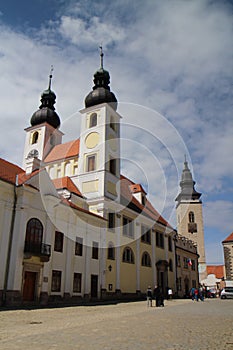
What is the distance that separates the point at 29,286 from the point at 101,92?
22.5 metres

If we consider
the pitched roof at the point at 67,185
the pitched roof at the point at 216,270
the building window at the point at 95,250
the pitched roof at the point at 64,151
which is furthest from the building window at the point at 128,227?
the pitched roof at the point at 216,270

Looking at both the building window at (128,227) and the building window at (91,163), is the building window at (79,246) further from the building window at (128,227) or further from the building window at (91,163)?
the building window at (91,163)

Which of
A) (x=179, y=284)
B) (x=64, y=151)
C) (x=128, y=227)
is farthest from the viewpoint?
(x=179, y=284)

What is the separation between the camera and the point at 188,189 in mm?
74938

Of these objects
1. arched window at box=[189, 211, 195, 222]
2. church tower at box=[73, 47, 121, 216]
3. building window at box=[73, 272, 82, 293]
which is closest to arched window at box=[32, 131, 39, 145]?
church tower at box=[73, 47, 121, 216]

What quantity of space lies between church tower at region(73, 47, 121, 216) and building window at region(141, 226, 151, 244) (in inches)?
239

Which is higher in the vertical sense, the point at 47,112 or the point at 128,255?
the point at 47,112

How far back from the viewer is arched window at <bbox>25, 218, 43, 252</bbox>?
815 inches

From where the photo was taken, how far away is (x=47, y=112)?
1686 inches

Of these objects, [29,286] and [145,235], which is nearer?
[29,286]

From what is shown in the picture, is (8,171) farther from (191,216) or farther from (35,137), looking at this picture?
(191,216)

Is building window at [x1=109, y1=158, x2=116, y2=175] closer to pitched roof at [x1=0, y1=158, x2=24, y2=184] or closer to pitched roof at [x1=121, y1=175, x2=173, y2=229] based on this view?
pitched roof at [x1=121, y1=175, x2=173, y2=229]

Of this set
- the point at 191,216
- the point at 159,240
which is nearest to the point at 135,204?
the point at 159,240

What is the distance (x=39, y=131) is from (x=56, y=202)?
21356 mm
